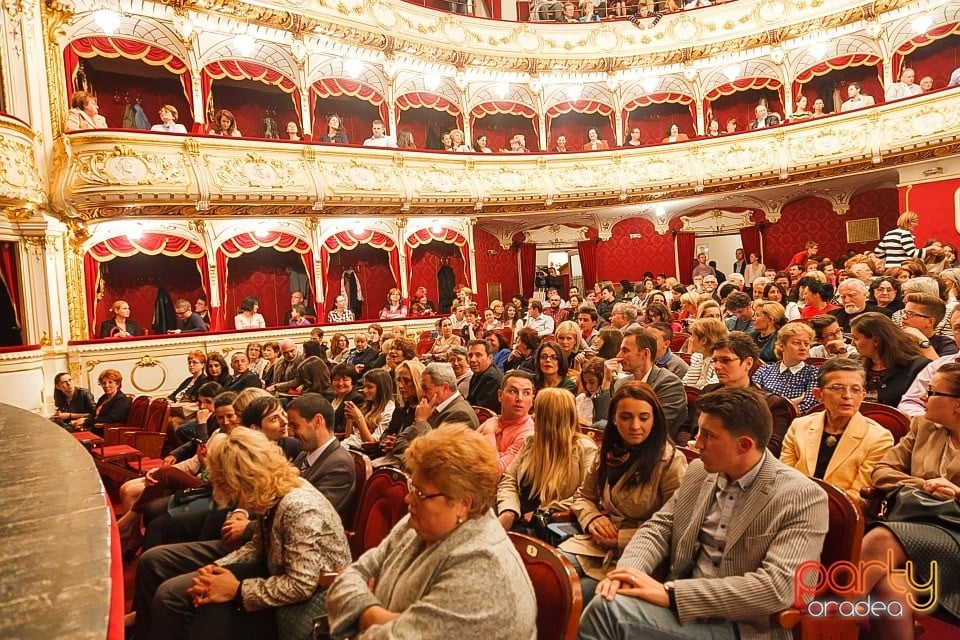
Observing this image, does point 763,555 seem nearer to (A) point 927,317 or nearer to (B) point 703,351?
(B) point 703,351

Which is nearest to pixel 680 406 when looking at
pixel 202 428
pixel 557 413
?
pixel 557 413

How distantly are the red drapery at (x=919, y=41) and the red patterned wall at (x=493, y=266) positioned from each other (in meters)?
7.89

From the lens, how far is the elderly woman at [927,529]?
1825 mm

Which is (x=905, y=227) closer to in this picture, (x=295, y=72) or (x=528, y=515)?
(x=528, y=515)

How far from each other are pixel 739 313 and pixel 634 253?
8.94 meters

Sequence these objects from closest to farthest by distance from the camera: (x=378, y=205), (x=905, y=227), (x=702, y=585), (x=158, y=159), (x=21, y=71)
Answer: (x=702, y=585) → (x=905, y=227) → (x=21, y=71) → (x=158, y=159) → (x=378, y=205)

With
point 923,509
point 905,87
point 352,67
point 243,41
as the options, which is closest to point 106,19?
point 243,41

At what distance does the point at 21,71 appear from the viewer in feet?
26.4

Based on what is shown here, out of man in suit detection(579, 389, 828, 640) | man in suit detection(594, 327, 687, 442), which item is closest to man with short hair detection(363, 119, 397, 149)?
man in suit detection(594, 327, 687, 442)

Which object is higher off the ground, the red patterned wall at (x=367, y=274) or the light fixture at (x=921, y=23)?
the light fixture at (x=921, y=23)

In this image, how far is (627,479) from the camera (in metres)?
2.21

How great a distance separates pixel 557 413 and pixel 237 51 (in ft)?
34.6

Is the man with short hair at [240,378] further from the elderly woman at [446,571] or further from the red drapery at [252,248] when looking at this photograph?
the red drapery at [252,248]

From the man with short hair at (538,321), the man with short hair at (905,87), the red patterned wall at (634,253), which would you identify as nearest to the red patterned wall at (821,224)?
the man with short hair at (905,87)
